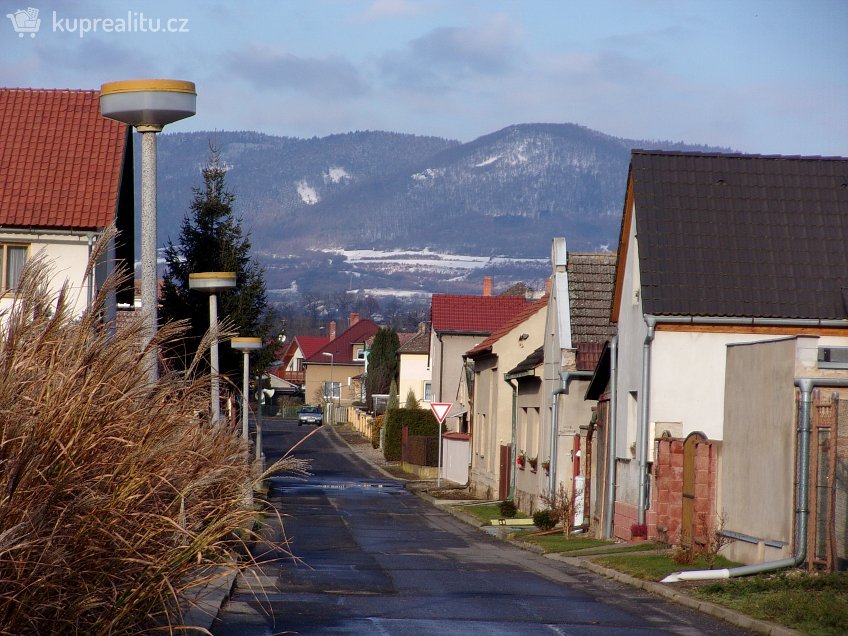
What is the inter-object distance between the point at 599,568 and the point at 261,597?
6.27 meters

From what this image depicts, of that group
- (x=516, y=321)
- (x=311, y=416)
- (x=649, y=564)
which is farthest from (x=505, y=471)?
(x=311, y=416)

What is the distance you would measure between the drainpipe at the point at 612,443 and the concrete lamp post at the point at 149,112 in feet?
42.6

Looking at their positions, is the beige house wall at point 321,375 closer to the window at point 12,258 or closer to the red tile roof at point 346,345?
the red tile roof at point 346,345

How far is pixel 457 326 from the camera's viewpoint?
56.5 metres

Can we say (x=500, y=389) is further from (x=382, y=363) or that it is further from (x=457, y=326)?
(x=382, y=363)

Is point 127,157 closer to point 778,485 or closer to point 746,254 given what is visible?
point 746,254

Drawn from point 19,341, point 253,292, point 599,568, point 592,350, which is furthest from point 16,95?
point 19,341

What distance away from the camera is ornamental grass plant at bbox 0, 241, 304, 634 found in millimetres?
5906

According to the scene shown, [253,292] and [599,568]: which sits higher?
[253,292]

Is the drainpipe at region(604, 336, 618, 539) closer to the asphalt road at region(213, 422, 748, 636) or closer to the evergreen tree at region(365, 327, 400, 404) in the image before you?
the asphalt road at region(213, 422, 748, 636)

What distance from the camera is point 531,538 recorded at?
23.7 meters

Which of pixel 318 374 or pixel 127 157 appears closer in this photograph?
pixel 127 157

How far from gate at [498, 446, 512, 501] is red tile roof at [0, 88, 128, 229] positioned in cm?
1315

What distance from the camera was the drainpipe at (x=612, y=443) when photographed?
872 inches
